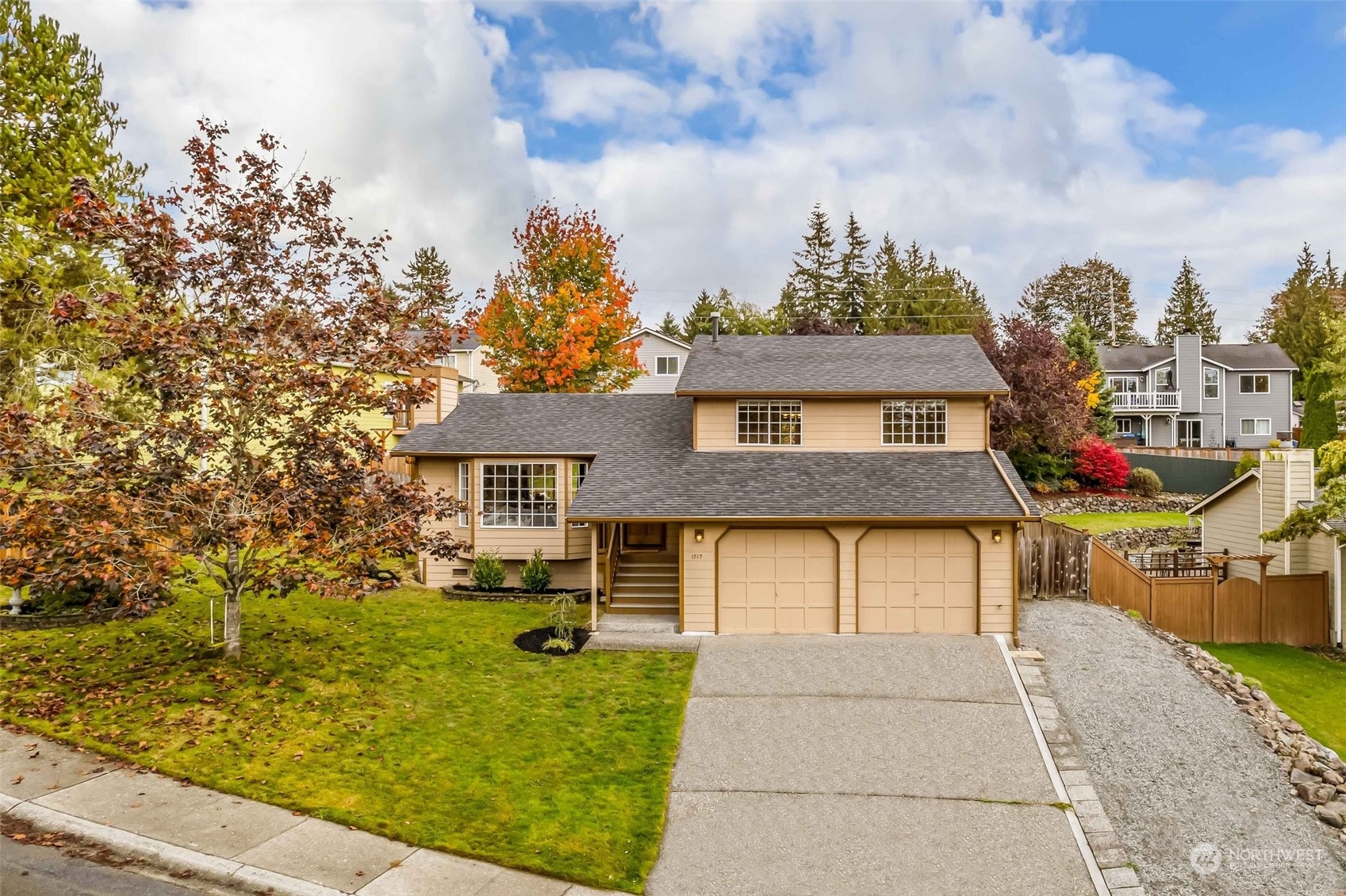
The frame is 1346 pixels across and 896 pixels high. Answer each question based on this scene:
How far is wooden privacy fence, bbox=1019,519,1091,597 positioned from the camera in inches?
690

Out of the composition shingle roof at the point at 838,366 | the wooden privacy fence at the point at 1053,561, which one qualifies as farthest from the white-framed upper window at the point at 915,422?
the wooden privacy fence at the point at 1053,561

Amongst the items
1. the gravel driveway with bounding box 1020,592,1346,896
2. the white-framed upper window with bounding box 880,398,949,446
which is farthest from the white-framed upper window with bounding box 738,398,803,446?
the gravel driveway with bounding box 1020,592,1346,896

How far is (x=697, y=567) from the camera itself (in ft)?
48.0

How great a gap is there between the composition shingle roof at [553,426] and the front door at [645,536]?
257cm

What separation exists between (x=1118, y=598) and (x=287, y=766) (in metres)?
18.0

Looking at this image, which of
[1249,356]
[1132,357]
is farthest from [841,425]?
[1249,356]

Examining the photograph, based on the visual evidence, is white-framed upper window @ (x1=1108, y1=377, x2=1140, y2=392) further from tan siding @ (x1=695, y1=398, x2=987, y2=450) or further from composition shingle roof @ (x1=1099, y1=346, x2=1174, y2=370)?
tan siding @ (x1=695, y1=398, x2=987, y2=450)

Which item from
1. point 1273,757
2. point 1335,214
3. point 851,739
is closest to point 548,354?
point 851,739

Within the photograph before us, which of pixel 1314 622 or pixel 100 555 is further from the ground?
pixel 100 555

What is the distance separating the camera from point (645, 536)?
18922mm

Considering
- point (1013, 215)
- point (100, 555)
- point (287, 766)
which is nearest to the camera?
point (287, 766)

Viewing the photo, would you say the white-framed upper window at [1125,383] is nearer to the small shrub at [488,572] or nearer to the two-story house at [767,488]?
the two-story house at [767,488]

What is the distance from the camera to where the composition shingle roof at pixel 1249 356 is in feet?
150

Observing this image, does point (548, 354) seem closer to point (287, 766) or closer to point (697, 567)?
point (697, 567)
